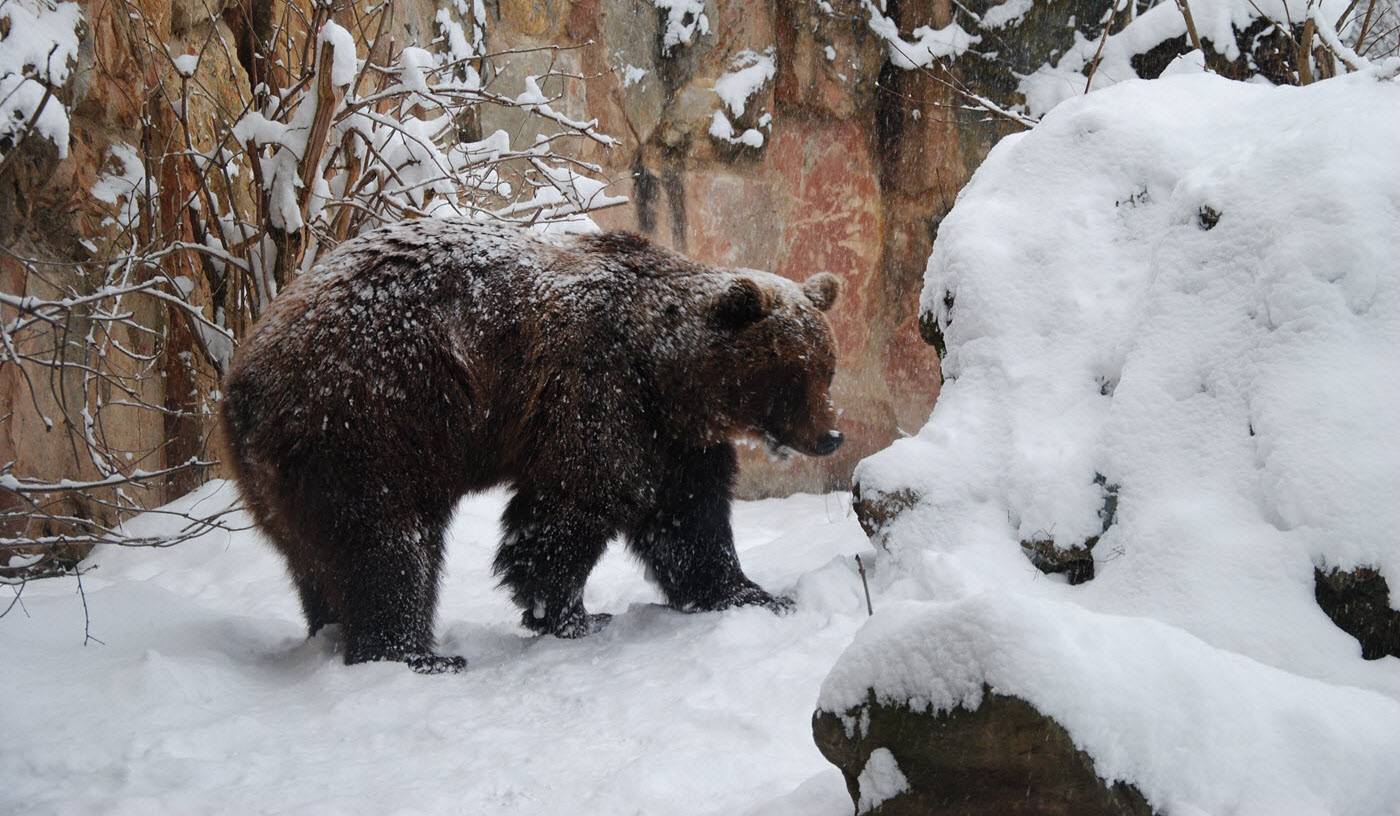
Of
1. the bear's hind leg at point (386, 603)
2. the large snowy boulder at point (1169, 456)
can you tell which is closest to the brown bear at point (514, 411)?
the bear's hind leg at point (386, 603)

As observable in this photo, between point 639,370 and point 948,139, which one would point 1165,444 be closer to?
point 639,370

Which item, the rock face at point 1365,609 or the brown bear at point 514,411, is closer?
the rock face at point 1365,609

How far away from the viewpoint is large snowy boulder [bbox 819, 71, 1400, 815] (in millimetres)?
2049

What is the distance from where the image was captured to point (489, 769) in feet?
9.40

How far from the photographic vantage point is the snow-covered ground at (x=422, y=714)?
2.66m

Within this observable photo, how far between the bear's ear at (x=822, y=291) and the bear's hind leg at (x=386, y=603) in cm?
211

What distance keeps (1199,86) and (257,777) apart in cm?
450

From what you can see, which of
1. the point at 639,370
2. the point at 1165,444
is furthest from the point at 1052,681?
the point at 639,370

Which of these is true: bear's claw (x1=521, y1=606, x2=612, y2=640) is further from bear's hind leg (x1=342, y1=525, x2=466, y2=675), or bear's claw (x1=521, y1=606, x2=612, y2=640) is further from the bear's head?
the bear's head

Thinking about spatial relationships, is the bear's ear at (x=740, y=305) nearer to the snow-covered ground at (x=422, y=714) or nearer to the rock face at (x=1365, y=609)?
the snow-covered ground at (x=422, y=714)

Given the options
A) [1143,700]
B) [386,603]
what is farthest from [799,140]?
[1143,700]

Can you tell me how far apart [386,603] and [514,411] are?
0.87 meters

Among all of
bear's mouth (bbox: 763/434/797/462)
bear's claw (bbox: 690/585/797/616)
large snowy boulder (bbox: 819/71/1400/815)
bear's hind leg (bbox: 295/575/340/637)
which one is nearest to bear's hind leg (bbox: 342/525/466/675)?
bear's hind leg (bbox: 295/575/340/637)

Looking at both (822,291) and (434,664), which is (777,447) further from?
(434,664)
